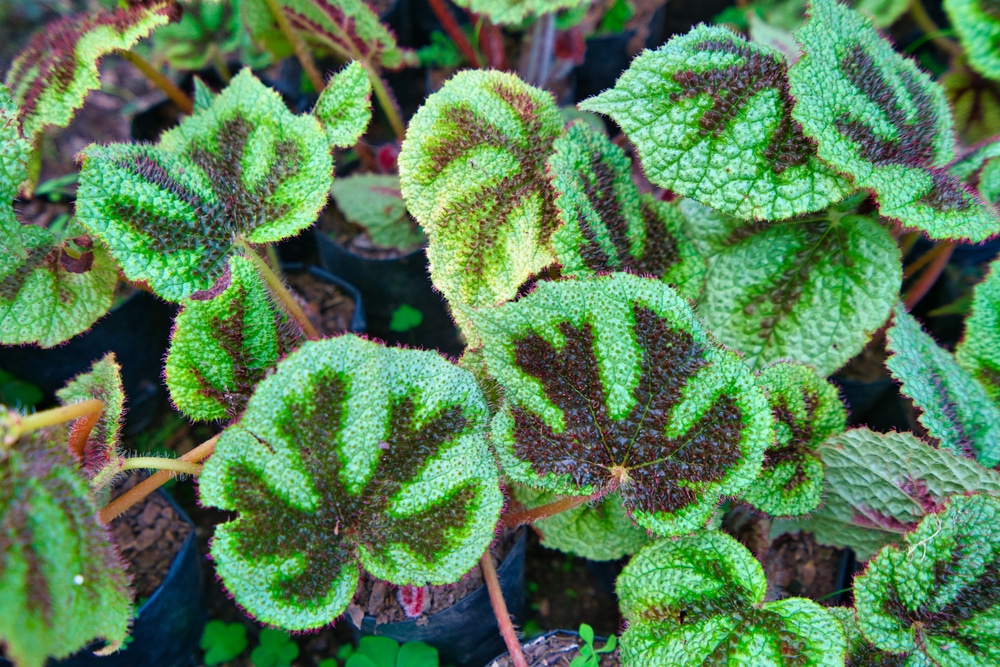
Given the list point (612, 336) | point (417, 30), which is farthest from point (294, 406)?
point (417, 30)

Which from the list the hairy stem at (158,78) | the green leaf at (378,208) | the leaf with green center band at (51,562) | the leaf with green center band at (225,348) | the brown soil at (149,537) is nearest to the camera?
the leaf with green center band at (51,562)

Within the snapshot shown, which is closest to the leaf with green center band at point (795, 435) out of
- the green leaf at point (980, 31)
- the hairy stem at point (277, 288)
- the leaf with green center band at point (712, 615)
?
the leaf with green center band at point (712, 615)

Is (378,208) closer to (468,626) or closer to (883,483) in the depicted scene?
(468,626)

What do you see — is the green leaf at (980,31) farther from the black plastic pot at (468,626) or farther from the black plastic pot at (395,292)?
the black plastic pot at (468,626)

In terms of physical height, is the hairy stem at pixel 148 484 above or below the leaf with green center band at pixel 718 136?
below

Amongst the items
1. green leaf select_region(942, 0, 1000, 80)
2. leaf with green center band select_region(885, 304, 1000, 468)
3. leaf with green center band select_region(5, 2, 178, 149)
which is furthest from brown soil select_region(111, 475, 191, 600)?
green leaf select_region(942, 0, 1000, 80)

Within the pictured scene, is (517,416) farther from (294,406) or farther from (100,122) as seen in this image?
(100,122)

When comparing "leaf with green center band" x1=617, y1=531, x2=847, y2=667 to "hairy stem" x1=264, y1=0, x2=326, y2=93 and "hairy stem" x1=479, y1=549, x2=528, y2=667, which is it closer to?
"hairy stem" x1=479, y1=549, x2=528, y2=667
